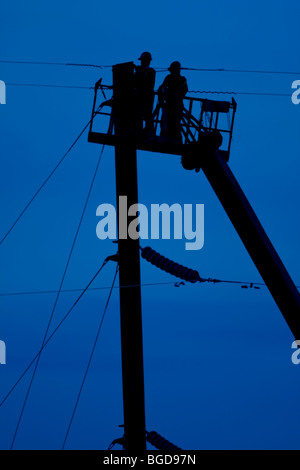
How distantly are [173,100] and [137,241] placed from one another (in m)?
3.17

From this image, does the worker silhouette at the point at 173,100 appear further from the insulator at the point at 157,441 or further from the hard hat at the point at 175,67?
the insulator at the point at 157,441

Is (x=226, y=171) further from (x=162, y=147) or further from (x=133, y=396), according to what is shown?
(x=133, y=396)

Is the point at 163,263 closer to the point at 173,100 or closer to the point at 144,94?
the point at 144,94

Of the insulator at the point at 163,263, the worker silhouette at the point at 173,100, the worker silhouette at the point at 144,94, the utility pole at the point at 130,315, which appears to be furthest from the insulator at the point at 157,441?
the worker silhouette at the point at 173,100

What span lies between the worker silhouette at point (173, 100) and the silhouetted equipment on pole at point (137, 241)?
747 millimetres

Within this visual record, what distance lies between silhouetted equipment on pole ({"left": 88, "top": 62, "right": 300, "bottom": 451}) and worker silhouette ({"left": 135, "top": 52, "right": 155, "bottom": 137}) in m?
0.32

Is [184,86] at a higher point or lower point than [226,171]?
higher

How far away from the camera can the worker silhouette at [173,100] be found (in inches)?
606

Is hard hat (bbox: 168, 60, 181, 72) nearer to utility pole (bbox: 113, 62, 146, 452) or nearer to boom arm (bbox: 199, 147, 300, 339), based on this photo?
boom arm (bbox: 199, 147, 300, 339)

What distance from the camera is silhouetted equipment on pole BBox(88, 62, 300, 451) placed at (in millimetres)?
13328
